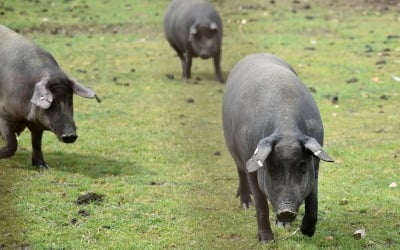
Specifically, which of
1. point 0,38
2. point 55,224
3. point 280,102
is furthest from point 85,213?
point 0,38

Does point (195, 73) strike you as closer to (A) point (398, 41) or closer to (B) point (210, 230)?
(A) point (398, 41)

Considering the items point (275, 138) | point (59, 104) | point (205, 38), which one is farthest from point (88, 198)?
point (205, 38)

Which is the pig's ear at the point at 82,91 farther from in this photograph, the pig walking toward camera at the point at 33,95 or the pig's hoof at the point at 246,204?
the pig's hoof at the point at 246,204

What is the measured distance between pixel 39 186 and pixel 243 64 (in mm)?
2554

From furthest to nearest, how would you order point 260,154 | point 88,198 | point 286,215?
point 88,198, point 286,215, point 260,154

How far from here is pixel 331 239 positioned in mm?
7465

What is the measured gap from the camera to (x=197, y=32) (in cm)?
1571

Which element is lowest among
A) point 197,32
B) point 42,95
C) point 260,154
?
point 197,32

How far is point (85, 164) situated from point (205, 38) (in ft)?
19.6

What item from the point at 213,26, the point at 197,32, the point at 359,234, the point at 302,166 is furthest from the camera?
the point at 197,32

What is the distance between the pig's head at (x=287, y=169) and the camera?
6.45 meters

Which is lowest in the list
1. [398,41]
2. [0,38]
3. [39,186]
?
[398,41]

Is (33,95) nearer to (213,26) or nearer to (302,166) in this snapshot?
(302,166)

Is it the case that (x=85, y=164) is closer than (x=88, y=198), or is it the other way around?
(x=88, y=198)
